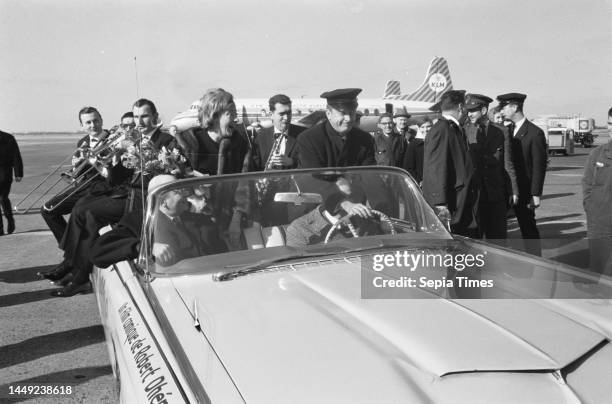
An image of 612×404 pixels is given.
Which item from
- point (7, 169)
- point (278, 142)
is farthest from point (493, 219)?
point (7, 169)

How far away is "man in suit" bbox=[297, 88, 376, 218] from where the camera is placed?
424cm

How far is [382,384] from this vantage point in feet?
5.32

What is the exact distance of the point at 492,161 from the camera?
224 inches

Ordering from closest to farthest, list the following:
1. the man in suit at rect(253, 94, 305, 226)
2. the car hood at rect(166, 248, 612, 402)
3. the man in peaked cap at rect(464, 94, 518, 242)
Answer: the car hood at rect(166, 248, 612, 402), the man in suit at rect(253, 94, 305, 226), the man in peaked cap at rect(464, 94, 518, 242)

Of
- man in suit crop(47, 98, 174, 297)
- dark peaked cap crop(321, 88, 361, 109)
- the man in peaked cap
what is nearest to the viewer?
dark peaked cap crop(321, 88, 361, 109)

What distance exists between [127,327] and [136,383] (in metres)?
0.48

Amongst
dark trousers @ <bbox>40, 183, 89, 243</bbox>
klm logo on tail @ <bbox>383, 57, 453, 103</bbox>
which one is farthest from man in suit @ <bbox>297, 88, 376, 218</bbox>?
klm logo on tail @ <bbox>383, 57, 453, 103</bbox>

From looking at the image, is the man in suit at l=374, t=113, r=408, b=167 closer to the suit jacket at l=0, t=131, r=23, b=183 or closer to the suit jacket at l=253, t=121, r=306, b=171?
the suit jacket at l=253, t=121, r=306, b=171

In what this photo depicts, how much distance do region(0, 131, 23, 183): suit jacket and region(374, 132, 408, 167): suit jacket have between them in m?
5.83

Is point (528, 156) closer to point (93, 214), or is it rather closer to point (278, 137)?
point (278, 137)

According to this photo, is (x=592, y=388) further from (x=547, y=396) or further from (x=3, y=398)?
(x=3, y=398)

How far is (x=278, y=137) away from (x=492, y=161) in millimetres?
2167

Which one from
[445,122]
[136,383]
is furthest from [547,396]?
[445,122]

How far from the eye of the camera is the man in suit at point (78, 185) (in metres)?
5.63
